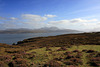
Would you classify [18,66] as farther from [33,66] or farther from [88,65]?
[88,65]

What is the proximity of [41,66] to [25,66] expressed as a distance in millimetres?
1880

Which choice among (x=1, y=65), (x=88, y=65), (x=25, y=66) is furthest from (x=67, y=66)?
(x=1, y=65)

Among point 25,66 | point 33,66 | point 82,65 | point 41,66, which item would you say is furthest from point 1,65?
point 82,65

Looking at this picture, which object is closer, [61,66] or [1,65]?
[61,66]

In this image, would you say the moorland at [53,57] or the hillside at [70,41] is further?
the hillside at [70,41]

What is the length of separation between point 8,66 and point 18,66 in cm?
148

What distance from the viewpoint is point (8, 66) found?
9.17 meters

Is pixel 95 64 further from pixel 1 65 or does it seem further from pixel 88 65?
pixel 1 65

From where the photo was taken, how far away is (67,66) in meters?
8.27

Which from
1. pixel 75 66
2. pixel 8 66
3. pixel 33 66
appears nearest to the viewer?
pixel 75 66

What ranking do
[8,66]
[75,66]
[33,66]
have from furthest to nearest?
[8,66] < [33,66] < [75,66]

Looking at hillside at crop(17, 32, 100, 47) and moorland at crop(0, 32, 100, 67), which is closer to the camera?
moorland at crop(0, 32, 100, 67)

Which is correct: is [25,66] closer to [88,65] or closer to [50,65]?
[50,65]

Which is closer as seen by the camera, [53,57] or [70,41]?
[53,57]
